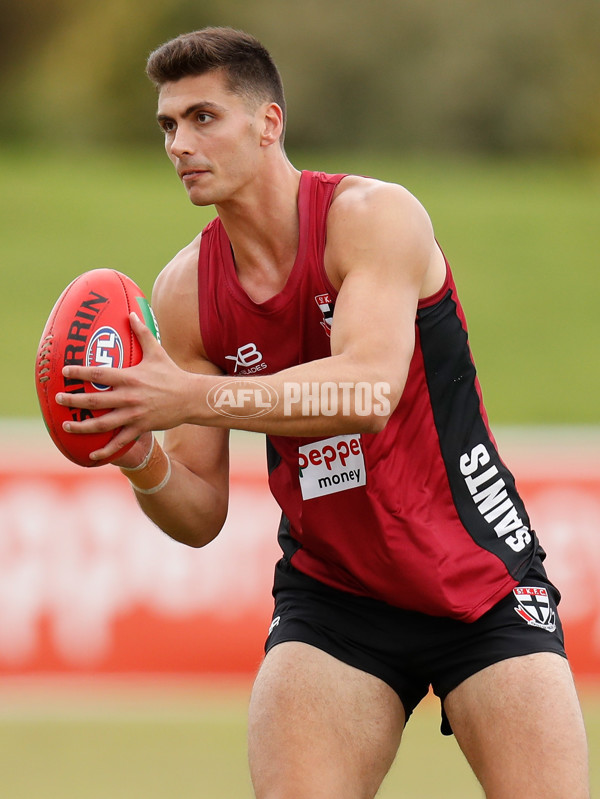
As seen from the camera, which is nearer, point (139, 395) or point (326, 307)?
point (139, 395)

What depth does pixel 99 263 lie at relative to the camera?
20.2 metres

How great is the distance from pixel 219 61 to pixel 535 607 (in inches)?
72.0

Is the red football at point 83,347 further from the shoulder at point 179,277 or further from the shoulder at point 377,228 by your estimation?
the shoulder at point 377,228

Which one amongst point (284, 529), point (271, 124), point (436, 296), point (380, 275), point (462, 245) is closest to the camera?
point (380, 275)

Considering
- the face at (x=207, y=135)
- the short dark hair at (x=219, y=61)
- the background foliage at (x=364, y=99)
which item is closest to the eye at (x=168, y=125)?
the face at (x=207, y=135)

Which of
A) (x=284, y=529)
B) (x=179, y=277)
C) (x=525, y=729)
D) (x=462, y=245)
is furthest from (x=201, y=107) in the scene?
(x=462, y=245)

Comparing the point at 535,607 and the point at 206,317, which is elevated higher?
the point at 206,317

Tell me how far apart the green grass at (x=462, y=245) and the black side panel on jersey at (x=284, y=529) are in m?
11.9

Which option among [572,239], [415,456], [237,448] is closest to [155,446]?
[415,456]

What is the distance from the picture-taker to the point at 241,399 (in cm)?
308

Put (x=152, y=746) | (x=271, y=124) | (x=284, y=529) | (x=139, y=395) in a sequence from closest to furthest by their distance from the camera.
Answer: (x=139, y=395) < (x=271, y=124) < (x=284, y=529) < (x=152, y=746)

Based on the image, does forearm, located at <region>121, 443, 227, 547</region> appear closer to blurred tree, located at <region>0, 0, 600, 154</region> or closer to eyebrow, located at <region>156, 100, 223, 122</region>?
eyebrow, located at <region>156, 100, 223, 122</region>

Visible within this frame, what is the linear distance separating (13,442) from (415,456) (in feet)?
15.2

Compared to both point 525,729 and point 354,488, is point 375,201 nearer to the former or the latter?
point 354,488
